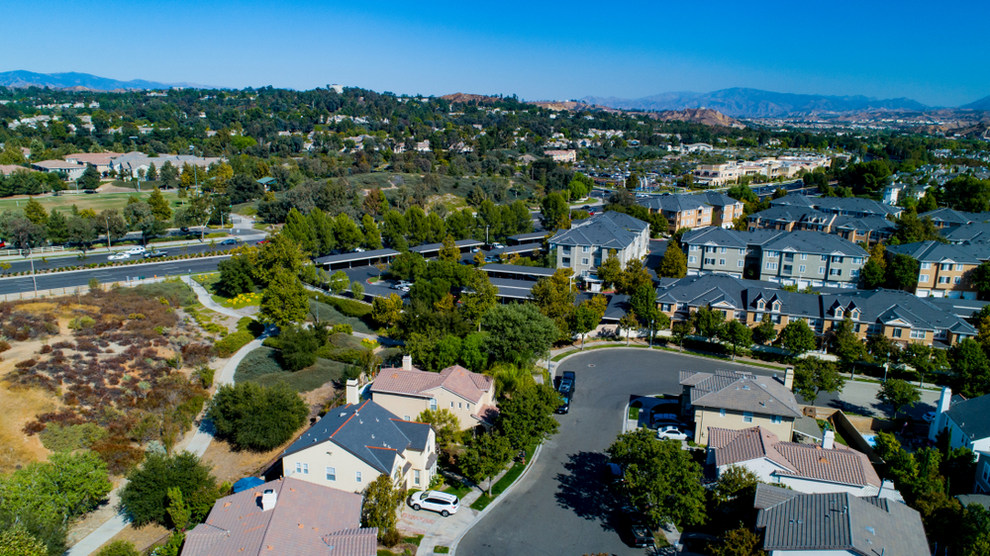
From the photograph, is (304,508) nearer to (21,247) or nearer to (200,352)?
(200,352)

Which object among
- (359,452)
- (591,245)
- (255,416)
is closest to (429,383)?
(359,452)

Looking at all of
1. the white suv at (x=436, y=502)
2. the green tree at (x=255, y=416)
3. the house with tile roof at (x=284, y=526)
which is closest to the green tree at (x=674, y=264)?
the white suv at (x=436, y=502)

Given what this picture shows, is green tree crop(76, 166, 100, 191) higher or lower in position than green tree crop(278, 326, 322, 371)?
higher

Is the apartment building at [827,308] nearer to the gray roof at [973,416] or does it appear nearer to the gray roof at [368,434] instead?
the gray roof at [973,416]

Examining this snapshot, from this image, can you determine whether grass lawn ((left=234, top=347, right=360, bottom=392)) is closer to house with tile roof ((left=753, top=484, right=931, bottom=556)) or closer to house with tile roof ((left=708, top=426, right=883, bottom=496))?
house with tile roof ((left=708, top=426, right=883, bottom=496))

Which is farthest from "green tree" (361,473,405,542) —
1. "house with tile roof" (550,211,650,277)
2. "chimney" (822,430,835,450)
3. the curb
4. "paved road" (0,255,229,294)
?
"paved road" (0,255,229,294)

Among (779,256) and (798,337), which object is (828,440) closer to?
(798,337)

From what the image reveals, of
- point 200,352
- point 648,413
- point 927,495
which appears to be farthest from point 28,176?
point 927,495
